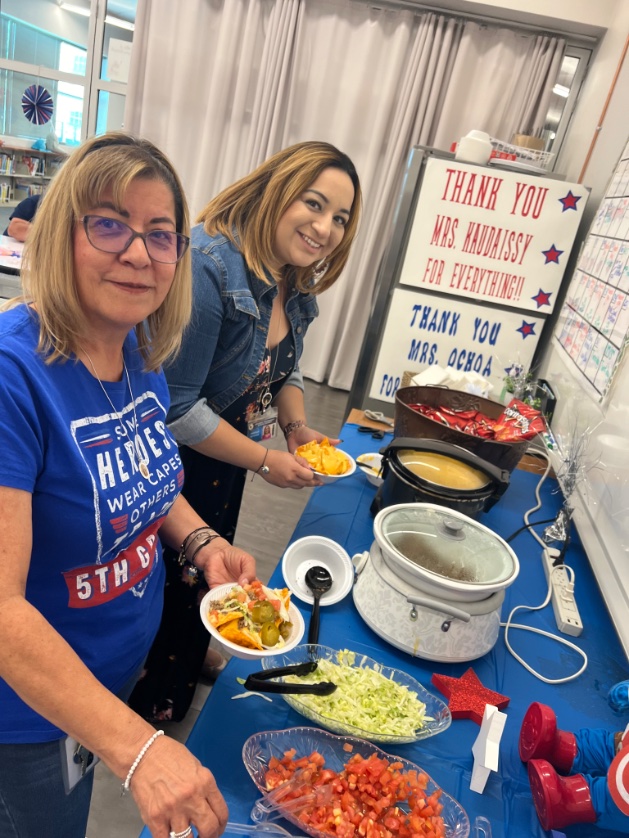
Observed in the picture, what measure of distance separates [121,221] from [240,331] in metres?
0.62

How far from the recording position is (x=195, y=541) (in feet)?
3.84

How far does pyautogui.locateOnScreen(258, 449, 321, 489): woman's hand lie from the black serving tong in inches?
24.4

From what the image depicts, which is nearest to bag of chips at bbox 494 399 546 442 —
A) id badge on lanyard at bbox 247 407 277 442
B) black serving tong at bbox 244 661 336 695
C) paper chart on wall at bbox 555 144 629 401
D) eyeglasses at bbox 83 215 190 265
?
paper chart on wall at bbox 555 144 629 401

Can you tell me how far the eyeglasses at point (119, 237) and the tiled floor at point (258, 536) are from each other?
58.1 inches

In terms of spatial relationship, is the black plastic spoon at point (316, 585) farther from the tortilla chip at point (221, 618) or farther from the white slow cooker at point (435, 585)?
the tortilla chip at point (221, 618)

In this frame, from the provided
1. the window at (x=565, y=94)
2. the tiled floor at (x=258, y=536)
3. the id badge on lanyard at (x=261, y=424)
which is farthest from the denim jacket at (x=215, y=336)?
the window at (x=565, y=94)

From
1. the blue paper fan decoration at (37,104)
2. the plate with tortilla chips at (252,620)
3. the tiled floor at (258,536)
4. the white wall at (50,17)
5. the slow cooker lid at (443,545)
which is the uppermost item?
the white wall at (50,17)

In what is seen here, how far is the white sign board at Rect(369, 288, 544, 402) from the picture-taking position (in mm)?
2863

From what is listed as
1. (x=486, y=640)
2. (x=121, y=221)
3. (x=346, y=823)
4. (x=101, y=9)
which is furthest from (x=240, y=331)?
(x=101, y=9)

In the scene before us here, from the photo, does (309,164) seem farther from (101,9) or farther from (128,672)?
(101,9)

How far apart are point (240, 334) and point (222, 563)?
0.59 m

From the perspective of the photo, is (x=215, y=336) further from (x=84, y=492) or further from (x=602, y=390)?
(x=602, y=390)

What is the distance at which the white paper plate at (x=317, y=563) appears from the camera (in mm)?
1138

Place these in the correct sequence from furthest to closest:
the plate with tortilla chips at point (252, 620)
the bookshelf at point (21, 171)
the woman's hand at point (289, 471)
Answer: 1. the bookshelf at point (21, 171)
2. the woman's hand at point (289, 471)
3. the plate with tortilla chips at point (252, 620)
